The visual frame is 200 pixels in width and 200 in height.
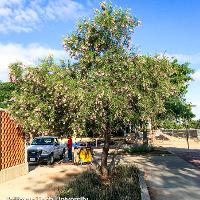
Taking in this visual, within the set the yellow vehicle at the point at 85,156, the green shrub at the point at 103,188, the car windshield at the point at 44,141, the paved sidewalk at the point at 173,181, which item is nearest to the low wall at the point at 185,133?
the car windshield at the point at 44,141

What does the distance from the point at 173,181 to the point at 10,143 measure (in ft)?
24.6

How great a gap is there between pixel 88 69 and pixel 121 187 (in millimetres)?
4340

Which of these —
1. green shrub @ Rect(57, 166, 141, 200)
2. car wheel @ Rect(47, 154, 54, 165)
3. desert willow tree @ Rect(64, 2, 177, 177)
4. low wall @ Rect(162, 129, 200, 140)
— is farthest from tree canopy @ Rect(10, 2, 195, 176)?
low wall @ Rect(162, 129, 200, 140)

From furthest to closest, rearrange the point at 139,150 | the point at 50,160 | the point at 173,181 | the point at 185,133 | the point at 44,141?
the point at 185,133 < the point at 139,150 < the point at 44,141 < the point at 50,160 < the point at 173,181

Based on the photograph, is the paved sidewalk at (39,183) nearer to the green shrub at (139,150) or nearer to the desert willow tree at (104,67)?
the desert willow tree at (104,67)

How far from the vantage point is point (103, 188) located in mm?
14383

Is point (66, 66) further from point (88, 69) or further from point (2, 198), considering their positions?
point (2, 198)

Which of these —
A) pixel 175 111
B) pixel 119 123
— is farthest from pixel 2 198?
pixel 175 111

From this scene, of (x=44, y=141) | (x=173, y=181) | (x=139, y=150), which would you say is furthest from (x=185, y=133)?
(x=173, y=181)

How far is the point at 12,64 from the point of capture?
17.3 m

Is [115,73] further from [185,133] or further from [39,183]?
[185,133]

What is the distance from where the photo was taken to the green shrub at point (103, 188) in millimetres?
12812

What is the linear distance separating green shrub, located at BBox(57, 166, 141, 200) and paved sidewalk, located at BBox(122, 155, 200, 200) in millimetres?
854

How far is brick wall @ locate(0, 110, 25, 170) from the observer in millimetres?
18250
